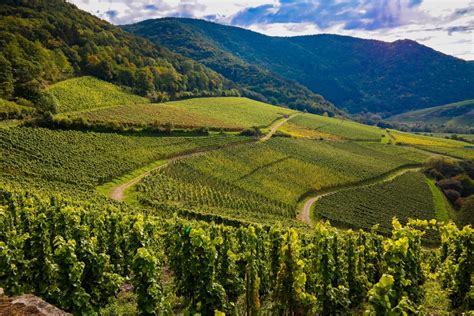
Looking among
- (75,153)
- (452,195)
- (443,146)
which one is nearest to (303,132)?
(452,195)

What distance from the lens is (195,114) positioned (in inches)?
4695

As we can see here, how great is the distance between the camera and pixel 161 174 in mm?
68750

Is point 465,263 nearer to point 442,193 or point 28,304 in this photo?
point 28,304

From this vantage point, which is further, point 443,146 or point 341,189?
point 443,146

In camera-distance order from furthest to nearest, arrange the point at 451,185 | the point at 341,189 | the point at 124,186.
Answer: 1. the point at 451,185
2. the point at 341,189
3. the point at 124,186

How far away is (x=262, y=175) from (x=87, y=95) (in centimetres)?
5703

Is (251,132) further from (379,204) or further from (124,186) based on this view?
(124,186)

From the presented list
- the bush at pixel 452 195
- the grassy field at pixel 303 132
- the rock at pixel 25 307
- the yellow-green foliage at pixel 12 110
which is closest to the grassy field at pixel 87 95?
the yellow-green foliage at pixel 12 110

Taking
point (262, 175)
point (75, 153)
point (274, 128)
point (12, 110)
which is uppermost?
point (12, 110)

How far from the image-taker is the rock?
1349 cm

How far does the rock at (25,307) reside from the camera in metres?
13.5

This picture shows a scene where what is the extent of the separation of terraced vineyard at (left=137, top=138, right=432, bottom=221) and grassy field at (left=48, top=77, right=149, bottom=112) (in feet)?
122

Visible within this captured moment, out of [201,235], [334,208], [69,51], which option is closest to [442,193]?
[334,208]

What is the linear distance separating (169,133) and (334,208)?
4576 cm
